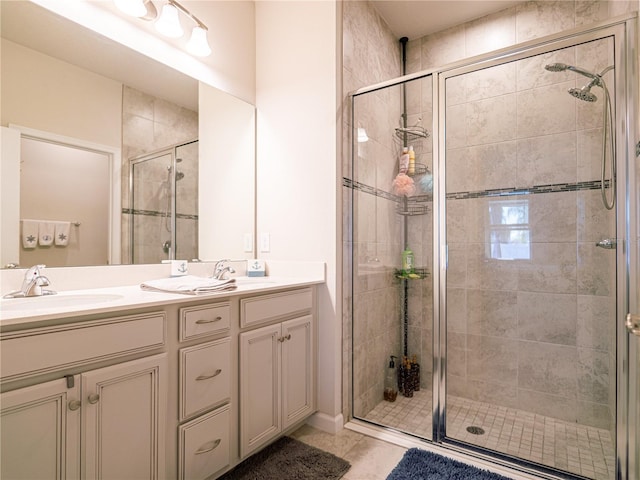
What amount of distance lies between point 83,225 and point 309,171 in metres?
1.20

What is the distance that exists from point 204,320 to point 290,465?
86 centimetres

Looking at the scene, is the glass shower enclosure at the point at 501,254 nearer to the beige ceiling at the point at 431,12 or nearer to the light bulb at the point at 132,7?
the beige ceiling at the point at 431,12

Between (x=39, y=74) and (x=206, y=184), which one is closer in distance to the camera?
(x=39, y=74)

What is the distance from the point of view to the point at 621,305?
146cm

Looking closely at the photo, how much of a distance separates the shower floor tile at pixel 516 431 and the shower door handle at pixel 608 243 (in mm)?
858

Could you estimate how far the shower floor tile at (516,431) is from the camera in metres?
1.62

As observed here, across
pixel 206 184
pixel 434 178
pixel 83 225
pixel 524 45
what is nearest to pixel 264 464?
pixel 83 225

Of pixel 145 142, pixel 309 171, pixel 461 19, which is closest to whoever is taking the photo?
pixel 145 142

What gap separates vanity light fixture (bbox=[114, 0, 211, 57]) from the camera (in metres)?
1.62

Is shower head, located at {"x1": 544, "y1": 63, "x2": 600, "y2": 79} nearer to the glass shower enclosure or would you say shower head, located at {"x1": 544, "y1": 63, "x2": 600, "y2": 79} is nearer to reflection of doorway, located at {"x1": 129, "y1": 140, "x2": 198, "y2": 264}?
the glass shower enclosure

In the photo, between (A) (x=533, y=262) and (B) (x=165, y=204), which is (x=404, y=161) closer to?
(A) (x=533, y=262)

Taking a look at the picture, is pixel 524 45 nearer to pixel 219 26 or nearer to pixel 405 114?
pixel 405 114

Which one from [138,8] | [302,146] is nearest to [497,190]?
[302,146]

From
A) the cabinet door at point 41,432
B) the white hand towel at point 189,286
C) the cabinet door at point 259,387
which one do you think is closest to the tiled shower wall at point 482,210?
the cabinet door at point 259,387
